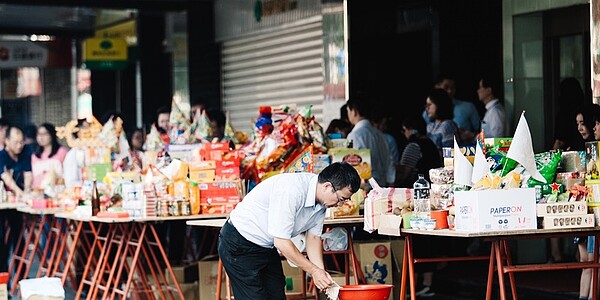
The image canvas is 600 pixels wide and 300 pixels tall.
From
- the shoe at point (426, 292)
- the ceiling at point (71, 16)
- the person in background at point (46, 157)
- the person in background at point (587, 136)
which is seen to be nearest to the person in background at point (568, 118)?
the person in background at point (587, 136)

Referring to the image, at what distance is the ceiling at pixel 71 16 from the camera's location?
19281 millimetres

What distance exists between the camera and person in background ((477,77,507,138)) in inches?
463

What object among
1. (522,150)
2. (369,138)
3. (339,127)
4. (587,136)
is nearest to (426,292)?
(369,138)

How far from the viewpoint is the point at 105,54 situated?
78.6ft

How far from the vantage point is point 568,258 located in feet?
39.1

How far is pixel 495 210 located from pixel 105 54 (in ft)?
58.3

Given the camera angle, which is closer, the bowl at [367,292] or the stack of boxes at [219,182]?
the bowl at [367,292]

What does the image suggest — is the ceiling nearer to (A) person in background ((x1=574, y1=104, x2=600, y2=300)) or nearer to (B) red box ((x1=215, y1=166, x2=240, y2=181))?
(B) red box ((x1=215, y1=166, x2=240, y2=181))

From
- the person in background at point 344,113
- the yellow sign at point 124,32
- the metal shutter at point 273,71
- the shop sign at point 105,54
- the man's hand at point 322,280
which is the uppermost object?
the yellow sign at point 124,32

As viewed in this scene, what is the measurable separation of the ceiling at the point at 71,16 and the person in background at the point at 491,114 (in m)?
7.87

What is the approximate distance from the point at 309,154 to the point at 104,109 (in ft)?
55.1

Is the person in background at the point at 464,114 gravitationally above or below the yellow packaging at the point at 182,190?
above

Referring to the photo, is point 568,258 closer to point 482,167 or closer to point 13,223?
point 482,167

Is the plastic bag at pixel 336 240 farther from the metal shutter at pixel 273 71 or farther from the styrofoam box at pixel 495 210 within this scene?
the metal shutter at pixel 273 71
